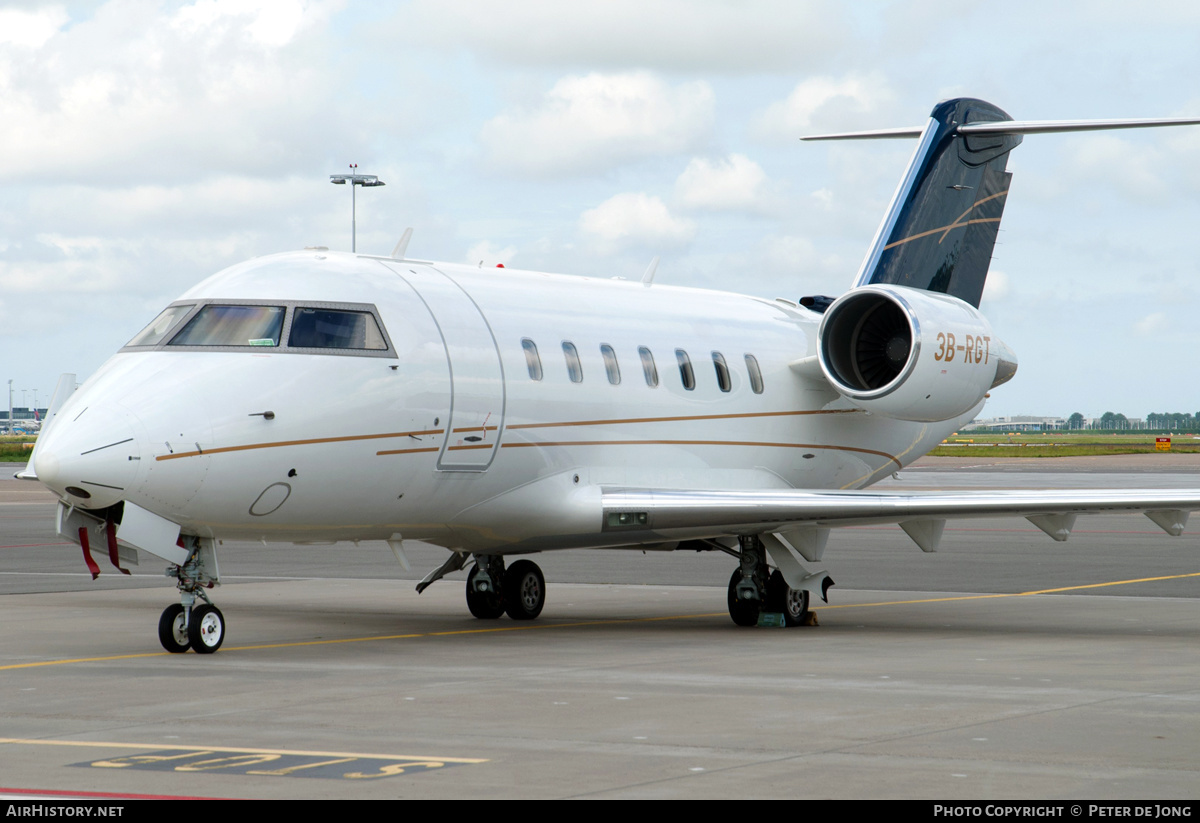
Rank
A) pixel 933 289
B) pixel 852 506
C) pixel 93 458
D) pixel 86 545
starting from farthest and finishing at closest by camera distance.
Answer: pixel 933 289
pixel 852 506
pixel 86 545
pixel 93 458

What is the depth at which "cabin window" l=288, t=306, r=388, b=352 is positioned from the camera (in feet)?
44.3

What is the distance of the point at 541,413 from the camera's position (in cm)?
1516

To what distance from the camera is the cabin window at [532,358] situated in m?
15.2

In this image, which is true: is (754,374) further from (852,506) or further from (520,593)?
(520,593)

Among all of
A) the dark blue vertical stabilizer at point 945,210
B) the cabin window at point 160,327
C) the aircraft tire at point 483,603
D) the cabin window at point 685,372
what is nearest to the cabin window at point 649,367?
the cabin window at point 685,372

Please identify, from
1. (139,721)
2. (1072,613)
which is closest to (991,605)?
(1072,613)

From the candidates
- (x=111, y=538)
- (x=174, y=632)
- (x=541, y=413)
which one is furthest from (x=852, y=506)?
(x=111, y=538)

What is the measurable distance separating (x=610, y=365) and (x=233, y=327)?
14.1 ft

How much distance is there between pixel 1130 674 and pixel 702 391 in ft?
20.7

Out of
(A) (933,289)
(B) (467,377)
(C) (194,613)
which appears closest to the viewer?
(C) (194,613)

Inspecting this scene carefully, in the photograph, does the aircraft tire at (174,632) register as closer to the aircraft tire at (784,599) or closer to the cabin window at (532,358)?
the cabin window at (532,358)

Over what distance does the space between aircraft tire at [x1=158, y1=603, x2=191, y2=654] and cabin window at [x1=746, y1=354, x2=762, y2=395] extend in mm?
7382

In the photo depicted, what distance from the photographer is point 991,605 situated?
19.2 meters
